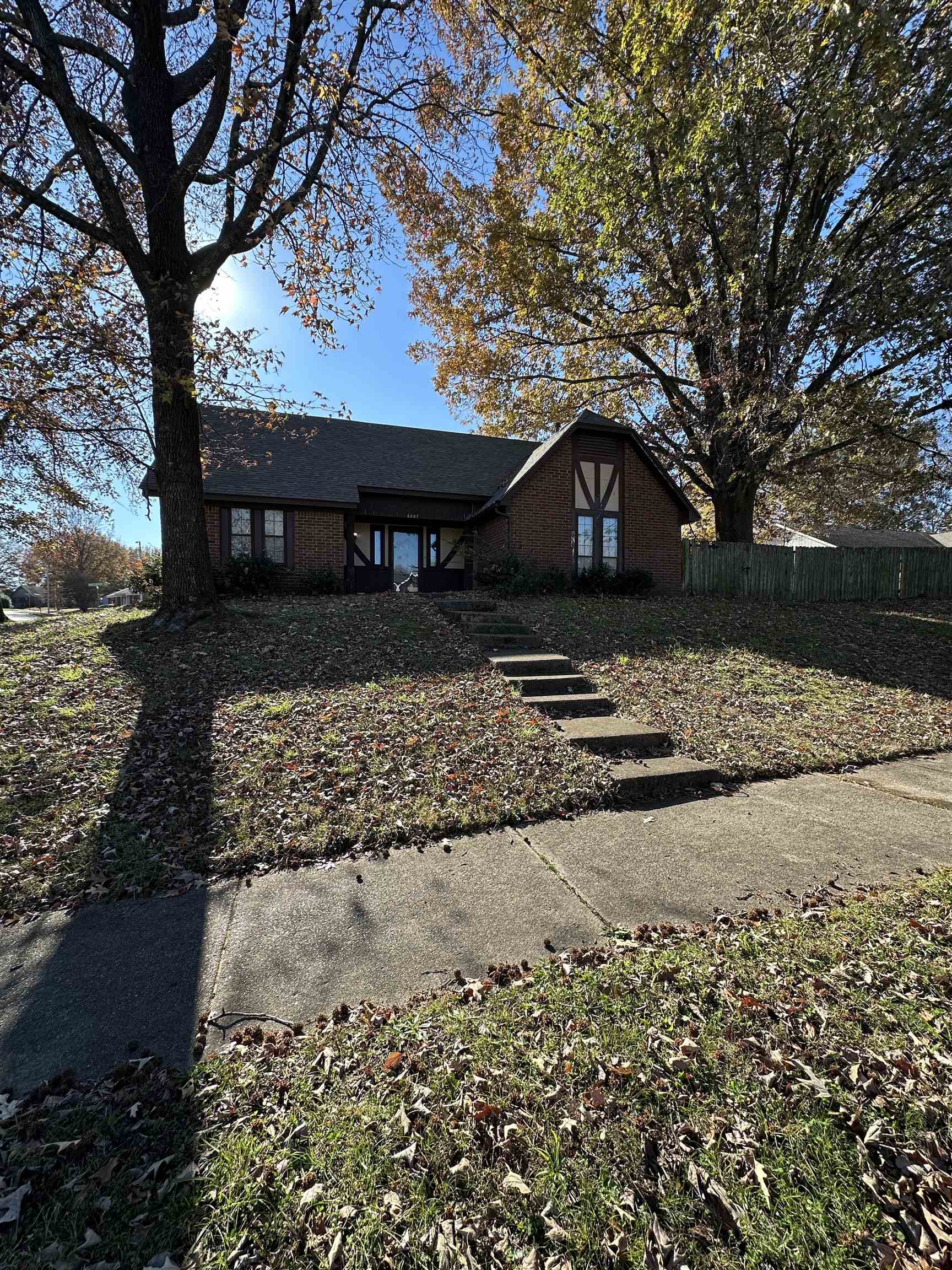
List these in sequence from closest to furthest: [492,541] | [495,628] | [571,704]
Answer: [571,704], [495,628], [492,541]

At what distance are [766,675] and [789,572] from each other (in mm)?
9255

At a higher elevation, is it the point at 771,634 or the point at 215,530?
the point at 215,530

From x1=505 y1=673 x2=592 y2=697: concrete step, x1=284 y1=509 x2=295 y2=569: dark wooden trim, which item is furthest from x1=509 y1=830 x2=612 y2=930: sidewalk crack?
x1=284 y1=509 x2=295 y2=569: dark wooden trim

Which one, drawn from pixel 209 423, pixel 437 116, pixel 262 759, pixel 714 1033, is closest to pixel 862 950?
pixel 714 1033

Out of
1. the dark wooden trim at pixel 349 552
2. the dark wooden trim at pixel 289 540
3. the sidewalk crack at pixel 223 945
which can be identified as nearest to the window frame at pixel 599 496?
the dark wooden trim at pixel 349 552

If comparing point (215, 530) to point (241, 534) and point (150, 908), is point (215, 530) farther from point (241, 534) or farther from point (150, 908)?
point (150, 908)

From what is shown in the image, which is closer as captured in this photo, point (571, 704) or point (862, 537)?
point (571, 704)

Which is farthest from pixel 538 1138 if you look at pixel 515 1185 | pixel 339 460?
pixel 339 460

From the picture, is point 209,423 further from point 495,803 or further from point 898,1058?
point 898,1058

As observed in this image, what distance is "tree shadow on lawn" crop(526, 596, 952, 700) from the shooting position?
27.4ft

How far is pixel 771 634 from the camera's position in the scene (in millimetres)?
10055

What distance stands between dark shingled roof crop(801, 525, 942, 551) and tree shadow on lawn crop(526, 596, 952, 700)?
28.4 m

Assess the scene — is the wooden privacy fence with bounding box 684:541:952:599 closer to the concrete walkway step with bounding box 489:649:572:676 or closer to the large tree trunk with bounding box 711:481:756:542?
the large tree trunk with bounding box 711:481:756:542

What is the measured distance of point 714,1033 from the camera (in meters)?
1.99
